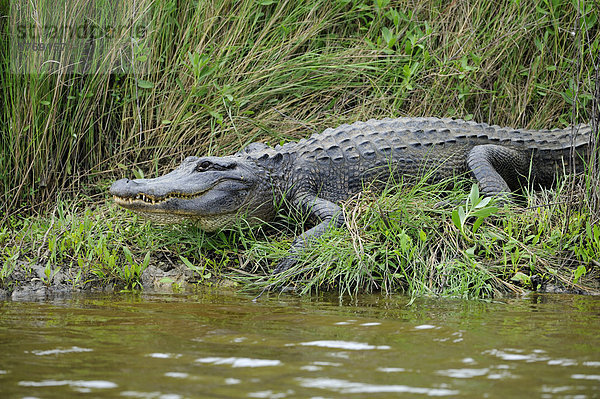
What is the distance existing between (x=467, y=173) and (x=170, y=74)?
269 cm

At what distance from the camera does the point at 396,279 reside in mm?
4387

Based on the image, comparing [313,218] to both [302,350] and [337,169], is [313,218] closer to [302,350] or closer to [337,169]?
[337,169]

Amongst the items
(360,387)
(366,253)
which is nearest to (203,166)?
(366,253)

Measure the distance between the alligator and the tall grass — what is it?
56 centimetres

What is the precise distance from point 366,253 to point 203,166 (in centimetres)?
146

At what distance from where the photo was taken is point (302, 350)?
2.68 metres

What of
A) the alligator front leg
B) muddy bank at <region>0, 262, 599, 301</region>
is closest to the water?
muddy bank at <region>0, 262, 599, 301</region>

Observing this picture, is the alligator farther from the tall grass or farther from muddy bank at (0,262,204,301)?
the tall grass

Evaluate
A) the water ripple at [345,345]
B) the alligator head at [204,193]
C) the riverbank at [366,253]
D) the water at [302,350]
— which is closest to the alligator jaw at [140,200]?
the alligator head at [204,193]

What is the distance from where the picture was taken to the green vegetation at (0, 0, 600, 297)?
4.43m

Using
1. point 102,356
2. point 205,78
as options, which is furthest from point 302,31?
point 102,356

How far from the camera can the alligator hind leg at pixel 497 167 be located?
211 inches

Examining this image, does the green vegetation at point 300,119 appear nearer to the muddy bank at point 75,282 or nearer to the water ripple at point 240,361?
the muddy bank at point 75,282

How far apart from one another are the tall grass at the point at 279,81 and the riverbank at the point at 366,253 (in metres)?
0.96
